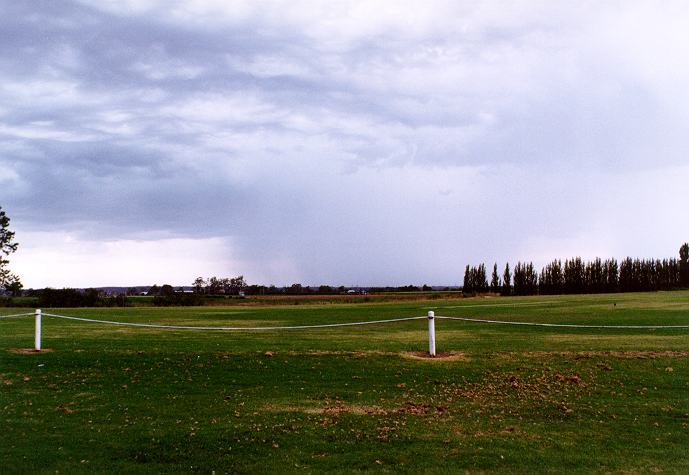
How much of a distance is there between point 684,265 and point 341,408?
170671 millimetres

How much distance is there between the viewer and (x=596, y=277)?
150 meters

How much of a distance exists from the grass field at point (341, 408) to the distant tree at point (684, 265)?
155725 mm

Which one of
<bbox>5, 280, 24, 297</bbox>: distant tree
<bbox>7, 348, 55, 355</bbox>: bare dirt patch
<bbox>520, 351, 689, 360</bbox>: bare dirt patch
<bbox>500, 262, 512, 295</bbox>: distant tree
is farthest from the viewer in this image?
<bbox>500, 262, 512, 295</bbox>: distant tree

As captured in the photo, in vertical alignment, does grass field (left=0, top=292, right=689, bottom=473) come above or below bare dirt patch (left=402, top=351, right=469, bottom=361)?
below

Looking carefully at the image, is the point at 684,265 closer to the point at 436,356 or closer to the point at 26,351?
the point at 436,356

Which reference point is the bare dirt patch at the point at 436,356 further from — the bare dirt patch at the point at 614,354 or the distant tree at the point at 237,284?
the distant tree at the point at 237,284

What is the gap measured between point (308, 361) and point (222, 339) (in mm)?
6347

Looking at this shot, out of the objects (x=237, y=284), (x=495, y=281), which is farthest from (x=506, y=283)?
(x=237, y=284)

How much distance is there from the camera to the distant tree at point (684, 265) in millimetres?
150625

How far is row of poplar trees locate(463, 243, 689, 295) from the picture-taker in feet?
488

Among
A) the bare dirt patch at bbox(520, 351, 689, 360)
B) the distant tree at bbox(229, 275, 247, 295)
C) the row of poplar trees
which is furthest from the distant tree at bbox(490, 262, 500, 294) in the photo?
the bare dirt patch at bbox(520, 351, 689, 360)

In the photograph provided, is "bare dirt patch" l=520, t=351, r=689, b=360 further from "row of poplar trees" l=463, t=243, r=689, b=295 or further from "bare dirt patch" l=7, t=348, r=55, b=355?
"row of poplar trees" l=463, t=243, r=689, b=295

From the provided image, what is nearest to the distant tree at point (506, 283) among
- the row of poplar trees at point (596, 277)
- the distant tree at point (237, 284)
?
the row of poplar trees at point (596, 277)

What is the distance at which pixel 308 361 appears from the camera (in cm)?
1536
